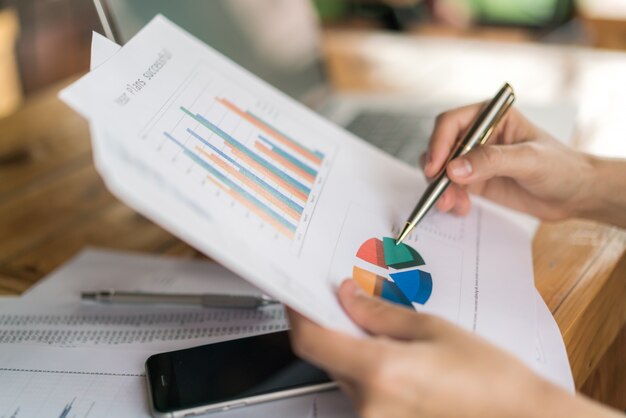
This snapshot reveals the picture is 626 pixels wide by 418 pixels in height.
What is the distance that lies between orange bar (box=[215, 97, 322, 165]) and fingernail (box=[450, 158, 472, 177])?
128mm

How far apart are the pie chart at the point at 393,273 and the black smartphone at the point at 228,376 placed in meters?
0.08

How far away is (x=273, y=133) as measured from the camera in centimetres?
62

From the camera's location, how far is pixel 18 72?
2682 millimetres

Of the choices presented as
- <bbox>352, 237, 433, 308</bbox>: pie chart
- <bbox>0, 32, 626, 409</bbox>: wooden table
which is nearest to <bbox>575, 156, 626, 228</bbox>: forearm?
<bbox>0, 32, 626, 409</bbox>: wooden table

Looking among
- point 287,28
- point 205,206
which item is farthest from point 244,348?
point 287,28

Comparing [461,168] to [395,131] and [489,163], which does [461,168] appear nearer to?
[489,163]

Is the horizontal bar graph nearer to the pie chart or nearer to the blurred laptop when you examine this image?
the pie chart

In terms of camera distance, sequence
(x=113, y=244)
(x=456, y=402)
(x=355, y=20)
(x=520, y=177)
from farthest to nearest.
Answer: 1. (x=355, y=20)
2. (x=113, y=244)
3. (x=520, y=177)
4. (x=456, y=402)

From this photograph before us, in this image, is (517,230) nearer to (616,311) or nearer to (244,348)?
(616,311)

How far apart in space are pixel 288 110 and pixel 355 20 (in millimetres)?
2423

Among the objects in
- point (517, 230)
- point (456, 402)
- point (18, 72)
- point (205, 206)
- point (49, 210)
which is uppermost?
point (18, 72)

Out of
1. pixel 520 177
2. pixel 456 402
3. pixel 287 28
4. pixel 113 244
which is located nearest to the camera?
pixel 456 402

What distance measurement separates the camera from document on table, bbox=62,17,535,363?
17.0 inches

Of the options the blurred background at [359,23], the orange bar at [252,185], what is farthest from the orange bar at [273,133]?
the blurred background at [359,23]
